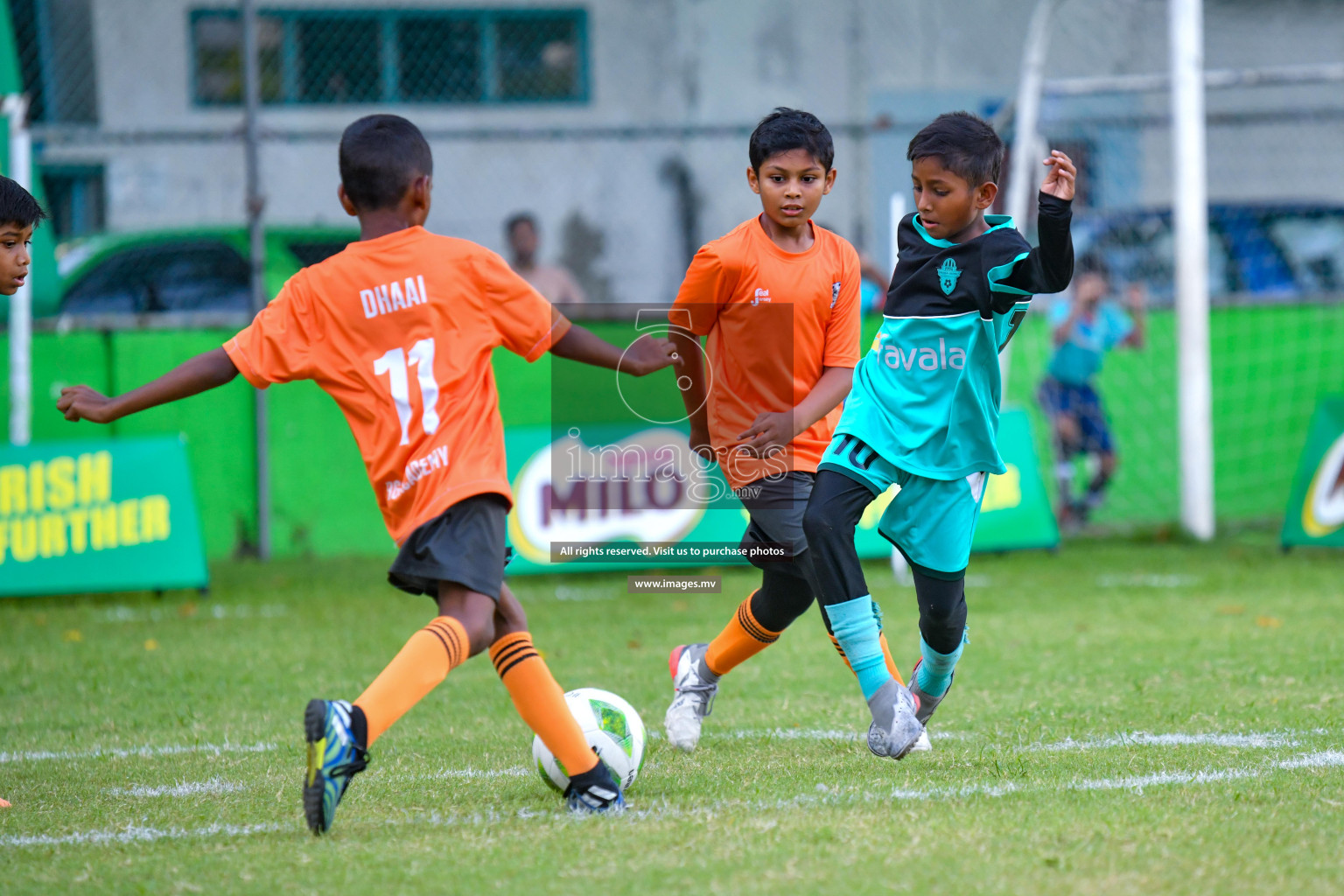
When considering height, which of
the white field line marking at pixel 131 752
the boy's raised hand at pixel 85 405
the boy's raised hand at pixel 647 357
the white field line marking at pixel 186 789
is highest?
the boy's raised hand at pixel 647 357

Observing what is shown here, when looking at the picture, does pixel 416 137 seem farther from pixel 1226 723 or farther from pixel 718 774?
pixel 1226 723

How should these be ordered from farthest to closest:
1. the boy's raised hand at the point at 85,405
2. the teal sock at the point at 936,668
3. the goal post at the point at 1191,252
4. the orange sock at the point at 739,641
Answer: the goal post at the point at 1191,252, the orange sock at the point at 739,641, the teal sock at the point at 936,668, the boy's raised hand at the point at 85,405

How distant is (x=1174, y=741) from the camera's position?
426 cm

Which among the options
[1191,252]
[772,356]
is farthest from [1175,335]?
[772,356]

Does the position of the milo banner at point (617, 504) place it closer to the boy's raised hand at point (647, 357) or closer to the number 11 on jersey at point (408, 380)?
the boy's raised hand at point (647, 357)

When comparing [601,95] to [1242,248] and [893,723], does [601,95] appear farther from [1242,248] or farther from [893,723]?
[893,723]

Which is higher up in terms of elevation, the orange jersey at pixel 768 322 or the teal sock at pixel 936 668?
the orange jersey at pixel 768 322

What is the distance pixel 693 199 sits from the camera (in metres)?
17.1

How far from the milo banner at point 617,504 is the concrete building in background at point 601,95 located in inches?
287

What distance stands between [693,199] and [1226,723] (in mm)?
13208

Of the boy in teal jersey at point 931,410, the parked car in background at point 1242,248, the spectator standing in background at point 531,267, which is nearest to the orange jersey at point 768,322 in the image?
the boy in teal jersey at point 931,410

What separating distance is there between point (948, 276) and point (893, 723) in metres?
1.19

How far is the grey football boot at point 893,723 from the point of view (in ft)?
12.4

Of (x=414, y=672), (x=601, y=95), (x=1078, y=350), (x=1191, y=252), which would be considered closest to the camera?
(x=414, y=672)
